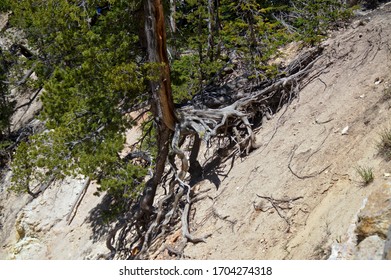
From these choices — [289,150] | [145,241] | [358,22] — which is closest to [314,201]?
[289,150]

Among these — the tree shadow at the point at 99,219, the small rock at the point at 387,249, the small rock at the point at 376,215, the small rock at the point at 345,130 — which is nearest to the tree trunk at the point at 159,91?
the tree shadow at the point at 99,219

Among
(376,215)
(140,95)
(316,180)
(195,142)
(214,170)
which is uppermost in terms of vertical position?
(140,95)

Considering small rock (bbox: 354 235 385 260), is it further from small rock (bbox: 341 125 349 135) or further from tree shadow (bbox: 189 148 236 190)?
tree shadow (bbox: 189 148 236 190)

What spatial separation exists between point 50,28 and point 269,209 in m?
5.78

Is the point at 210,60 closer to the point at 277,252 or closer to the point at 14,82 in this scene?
the point at 277,252

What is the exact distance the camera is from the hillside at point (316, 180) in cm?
548

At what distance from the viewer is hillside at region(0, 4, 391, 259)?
548 cm

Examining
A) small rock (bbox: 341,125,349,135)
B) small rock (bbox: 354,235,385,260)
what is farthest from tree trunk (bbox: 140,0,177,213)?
small rock (bbox: 354,235,385,260)

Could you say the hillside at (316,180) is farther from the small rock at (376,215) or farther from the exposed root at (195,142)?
the exposed root at (195,142)

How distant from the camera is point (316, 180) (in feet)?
22.8

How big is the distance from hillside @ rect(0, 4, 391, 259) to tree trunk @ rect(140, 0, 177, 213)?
0.93m

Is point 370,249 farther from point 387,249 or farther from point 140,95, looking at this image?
point 140,95

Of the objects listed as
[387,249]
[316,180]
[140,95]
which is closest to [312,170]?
[316,180]

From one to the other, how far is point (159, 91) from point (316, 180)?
10.1 ft
